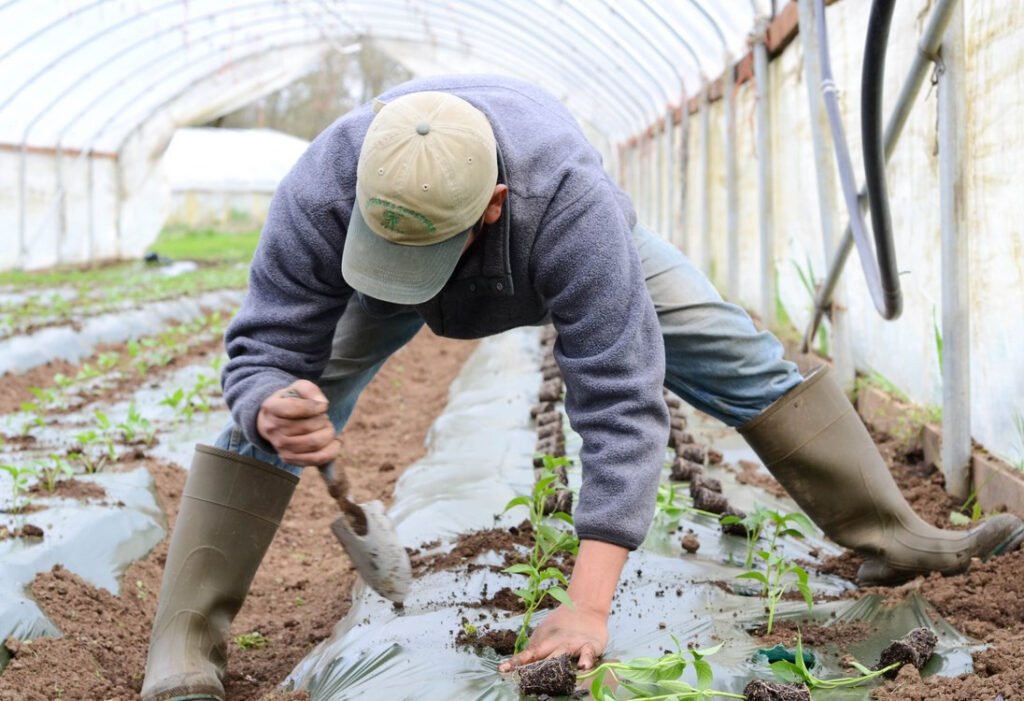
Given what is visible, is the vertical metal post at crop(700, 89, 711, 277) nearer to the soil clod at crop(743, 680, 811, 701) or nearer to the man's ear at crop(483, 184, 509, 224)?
the man's ear at crop(483, 184, 509, 224)

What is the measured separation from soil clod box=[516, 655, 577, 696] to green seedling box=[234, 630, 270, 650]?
3.57 ft

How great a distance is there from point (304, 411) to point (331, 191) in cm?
42

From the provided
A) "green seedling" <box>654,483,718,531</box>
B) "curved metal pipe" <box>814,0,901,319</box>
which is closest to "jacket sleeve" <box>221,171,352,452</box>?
"green seedling" <box>654,483,718,531</box>

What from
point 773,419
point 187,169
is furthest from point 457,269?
point 187,169

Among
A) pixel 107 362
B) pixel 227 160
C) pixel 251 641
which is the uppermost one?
pixel 227 160

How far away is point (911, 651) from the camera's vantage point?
1936mm

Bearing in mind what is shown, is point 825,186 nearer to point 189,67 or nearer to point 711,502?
point 711,502

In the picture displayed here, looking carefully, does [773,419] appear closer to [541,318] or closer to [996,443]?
[541,318]

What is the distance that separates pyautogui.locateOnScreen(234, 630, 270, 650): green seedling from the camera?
8.88ft

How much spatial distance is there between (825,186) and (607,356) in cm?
293

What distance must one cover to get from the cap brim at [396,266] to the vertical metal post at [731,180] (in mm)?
5751

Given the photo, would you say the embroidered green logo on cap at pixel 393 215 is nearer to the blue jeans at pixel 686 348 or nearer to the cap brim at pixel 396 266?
the cap brim at pixel 396 266

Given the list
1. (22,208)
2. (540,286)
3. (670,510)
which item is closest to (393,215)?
(540,286)

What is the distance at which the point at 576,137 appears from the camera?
208cm
